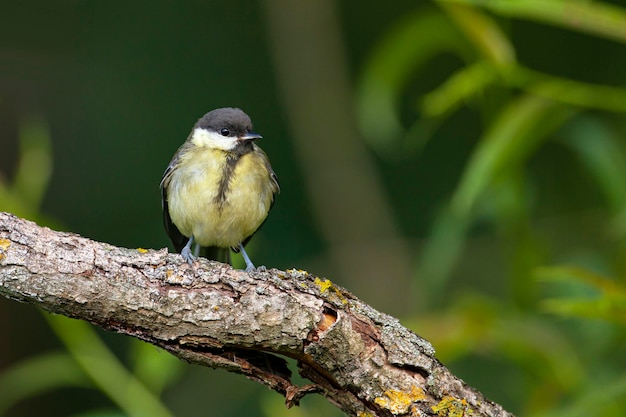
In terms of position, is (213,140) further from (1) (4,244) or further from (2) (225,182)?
(1) (4,244)

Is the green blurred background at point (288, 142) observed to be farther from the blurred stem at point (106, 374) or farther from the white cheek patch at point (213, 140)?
the blurred stem at point (106, 374)

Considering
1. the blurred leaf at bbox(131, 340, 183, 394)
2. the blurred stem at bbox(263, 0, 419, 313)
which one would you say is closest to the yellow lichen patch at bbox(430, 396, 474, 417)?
the blurred leaf at bbox(131, 340, 183, 394)

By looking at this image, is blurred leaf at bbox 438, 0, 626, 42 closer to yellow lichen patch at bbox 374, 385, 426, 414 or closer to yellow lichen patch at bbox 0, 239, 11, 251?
yellow lichen patch at bbox 374, 385, 426, 414

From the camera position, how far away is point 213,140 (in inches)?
152

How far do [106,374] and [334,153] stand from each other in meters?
3.06

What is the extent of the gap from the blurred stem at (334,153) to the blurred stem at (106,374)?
8.92ft

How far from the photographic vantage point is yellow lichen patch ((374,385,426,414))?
7.62ft

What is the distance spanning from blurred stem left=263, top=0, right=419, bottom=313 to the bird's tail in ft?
6.27

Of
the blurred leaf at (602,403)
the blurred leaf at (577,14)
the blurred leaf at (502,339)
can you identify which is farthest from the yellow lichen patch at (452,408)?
the blurred leaf at (577,14)

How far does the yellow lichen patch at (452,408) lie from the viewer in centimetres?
235

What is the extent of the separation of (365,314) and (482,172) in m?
0.91

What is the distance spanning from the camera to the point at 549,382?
3.38 meters

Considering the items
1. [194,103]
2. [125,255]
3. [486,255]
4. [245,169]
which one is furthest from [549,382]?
[194,103]

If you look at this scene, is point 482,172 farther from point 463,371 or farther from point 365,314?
point 463,371
